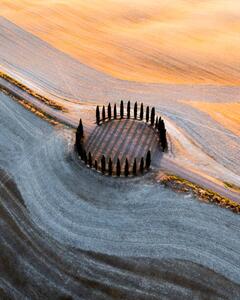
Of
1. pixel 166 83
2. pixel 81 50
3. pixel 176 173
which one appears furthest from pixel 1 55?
pixel 176 173

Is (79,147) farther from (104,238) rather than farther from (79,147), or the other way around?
(104,238)

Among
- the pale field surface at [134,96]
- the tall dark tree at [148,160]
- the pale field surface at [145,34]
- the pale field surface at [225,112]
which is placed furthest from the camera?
the pale field surface at [145,34]

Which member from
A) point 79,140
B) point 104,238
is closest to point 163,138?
point 79,140

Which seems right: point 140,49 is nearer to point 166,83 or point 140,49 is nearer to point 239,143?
point 166,83

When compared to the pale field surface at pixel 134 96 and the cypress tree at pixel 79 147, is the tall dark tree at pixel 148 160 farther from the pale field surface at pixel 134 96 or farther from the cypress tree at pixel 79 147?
the cypress tree at pixel 79 147

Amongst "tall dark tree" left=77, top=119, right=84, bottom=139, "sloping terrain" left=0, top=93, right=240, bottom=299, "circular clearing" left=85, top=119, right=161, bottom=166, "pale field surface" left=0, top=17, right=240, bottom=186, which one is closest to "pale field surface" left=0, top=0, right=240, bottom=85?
"pale field surface" left=0, top=17, right=240, bottom=186

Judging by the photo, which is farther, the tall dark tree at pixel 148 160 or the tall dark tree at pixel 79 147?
the tall dark tree at pixel 79 147

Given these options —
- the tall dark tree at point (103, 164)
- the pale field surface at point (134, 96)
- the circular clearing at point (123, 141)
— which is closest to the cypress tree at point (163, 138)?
the circular clearing at point (123, 141)
